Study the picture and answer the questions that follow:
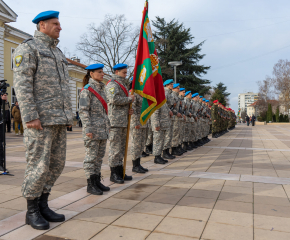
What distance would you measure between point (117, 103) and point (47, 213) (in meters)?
2.32

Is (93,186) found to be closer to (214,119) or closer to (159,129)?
(159,129)

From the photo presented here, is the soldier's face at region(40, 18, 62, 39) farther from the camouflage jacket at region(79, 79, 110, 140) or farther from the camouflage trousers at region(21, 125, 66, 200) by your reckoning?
the camouflage jacket at region(79, 79, 110, 140)

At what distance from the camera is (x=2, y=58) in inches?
827

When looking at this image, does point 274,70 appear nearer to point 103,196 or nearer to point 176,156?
point 176,156

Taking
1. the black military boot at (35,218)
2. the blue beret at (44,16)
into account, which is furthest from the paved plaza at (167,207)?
the blue beret at (44,16)

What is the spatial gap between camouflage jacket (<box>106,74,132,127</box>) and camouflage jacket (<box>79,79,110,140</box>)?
512 mm

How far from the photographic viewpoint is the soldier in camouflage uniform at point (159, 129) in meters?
7.16

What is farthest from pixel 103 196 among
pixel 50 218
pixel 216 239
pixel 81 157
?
pixel 81 157

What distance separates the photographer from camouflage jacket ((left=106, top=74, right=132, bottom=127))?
196 inches

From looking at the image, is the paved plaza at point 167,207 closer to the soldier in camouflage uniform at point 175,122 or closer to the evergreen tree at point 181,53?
the soldier in camouflage uniform at point 175,122

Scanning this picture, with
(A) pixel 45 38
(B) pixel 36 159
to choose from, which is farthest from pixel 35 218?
(A) pixel 45 38

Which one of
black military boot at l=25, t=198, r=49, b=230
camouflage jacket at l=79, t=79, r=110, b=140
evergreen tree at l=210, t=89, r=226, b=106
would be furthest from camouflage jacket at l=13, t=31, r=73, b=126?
evergreen tree at l=210, t=89, r=226, b=106

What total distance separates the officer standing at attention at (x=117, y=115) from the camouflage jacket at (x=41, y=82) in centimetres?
175

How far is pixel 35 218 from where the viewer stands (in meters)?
3.04
